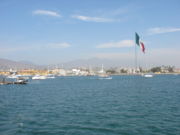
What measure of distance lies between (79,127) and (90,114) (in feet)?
20.1

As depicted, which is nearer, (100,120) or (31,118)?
(100,120)

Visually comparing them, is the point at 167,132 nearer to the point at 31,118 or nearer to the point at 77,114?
the point at 77,114

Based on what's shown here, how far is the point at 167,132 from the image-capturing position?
2028 centimetres

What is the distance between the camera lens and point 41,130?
70.6ft

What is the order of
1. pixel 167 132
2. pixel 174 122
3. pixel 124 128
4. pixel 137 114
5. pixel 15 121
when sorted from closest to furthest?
1. pixel 167 132
2. pixel 124 128
3. pixel 174 122
4. pixel 15 121
5. pixel 137 114

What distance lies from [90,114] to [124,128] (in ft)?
24.5

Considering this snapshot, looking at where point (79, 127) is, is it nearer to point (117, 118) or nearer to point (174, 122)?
point (117, 118)

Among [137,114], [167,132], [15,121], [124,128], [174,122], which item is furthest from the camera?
[137,114]

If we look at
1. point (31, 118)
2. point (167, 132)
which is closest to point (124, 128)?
point (167, 132)

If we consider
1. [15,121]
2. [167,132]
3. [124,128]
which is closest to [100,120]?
[124,128]

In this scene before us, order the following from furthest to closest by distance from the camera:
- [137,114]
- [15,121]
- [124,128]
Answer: [137,114] < [15,121] < [124,128]

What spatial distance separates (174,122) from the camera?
23578mm

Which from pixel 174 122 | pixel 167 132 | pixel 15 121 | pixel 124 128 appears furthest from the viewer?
pixel 15 121

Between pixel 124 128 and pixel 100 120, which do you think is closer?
pixel 124 128
